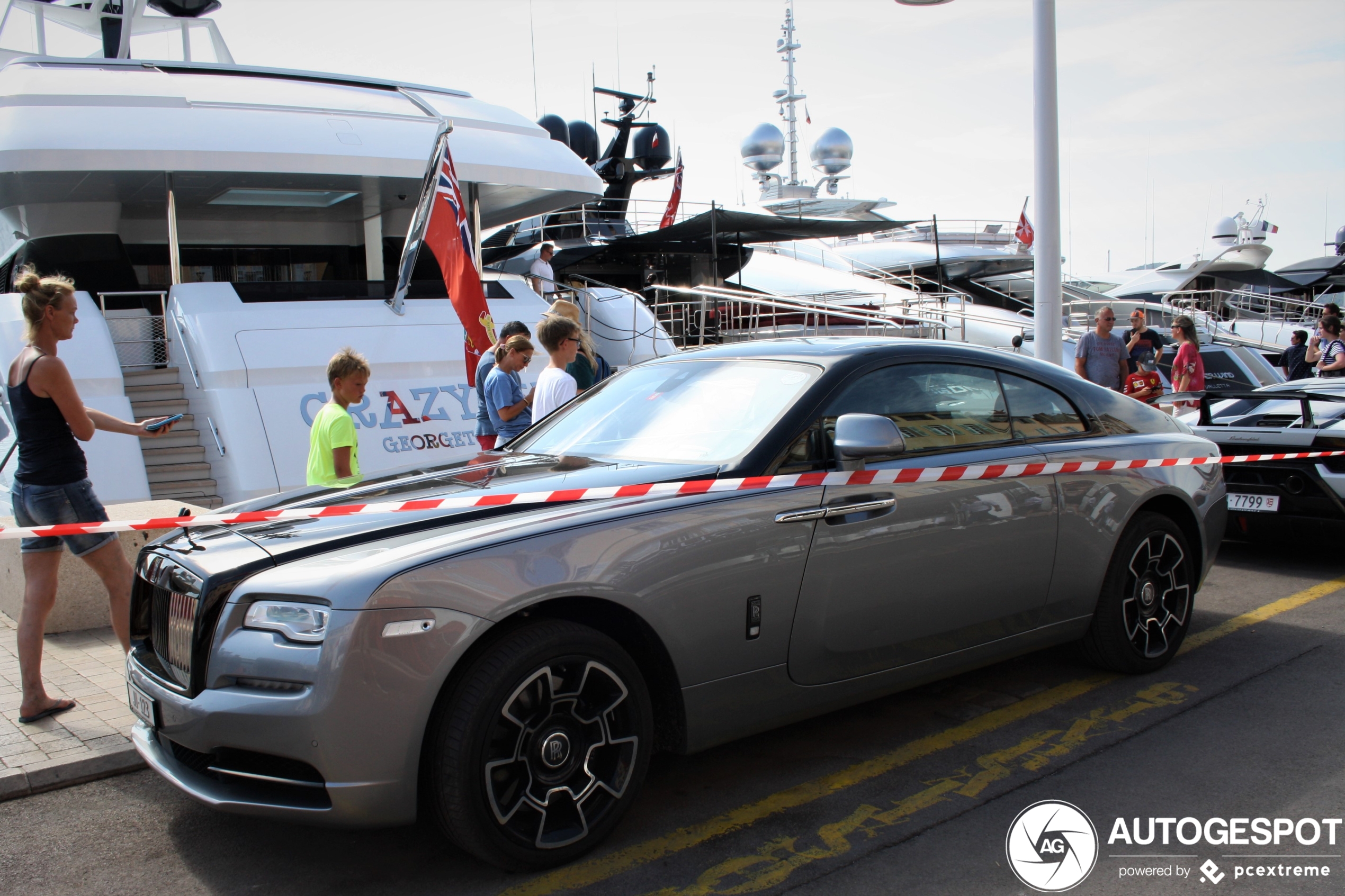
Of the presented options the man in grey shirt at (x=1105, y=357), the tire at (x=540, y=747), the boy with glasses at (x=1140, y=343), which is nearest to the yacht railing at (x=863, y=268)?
the boy with glasses at (x=1140, y=343)

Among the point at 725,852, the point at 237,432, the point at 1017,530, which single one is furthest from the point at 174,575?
the point at 237,432

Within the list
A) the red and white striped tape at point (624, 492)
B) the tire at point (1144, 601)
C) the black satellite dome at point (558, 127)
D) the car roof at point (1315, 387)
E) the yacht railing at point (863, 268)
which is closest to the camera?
the red and white striped tape at point (624, 492)

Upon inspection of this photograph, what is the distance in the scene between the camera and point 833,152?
1474 inches

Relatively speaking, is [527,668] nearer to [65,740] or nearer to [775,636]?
[775,636]

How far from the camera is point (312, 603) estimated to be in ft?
9.02

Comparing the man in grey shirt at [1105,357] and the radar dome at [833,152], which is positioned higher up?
the radar dome at [833,152]

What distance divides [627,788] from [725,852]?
0.36 meters

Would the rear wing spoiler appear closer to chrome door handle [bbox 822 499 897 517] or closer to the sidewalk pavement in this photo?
chrome door handle [bbox 822 499 897 517]

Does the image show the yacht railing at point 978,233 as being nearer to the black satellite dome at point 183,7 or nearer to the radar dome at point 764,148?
the radar dome at point 764,148

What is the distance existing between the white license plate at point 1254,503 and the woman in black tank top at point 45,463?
6.52 meters

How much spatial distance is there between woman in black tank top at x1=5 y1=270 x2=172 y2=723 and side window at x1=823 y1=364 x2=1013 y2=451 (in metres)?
2.94

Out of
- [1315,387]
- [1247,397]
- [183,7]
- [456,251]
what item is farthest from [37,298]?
[183,7]

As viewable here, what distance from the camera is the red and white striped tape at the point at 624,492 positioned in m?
3.24

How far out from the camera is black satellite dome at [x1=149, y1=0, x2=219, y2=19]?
13773mm
